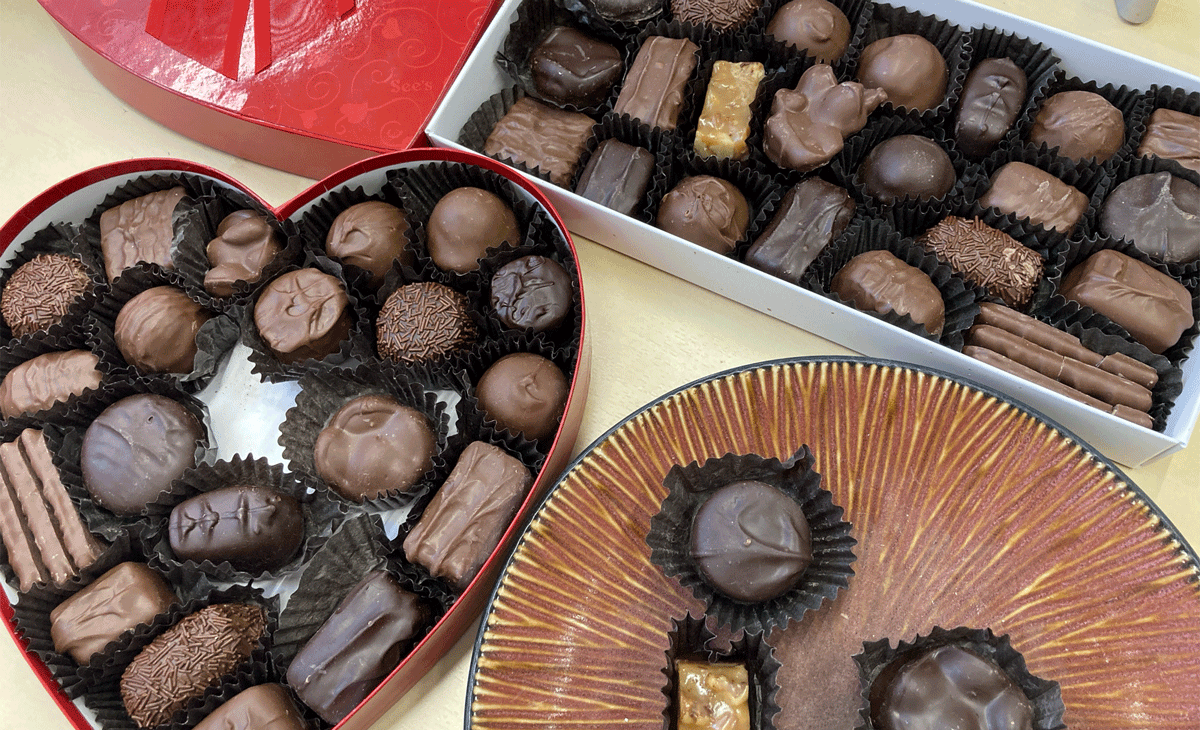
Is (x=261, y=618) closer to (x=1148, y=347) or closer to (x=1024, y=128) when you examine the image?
(x=1148, y=347)

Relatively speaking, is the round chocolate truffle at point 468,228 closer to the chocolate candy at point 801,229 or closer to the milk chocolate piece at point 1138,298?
the chocolate candy at point 801,229

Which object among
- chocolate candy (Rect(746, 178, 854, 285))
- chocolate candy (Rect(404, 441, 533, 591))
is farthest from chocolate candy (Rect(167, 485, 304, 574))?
chocolate candy (Rect(746, 178, 854, 285))

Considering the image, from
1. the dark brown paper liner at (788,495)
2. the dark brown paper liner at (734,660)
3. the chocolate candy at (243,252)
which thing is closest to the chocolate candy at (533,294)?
the dark brown paper liner at (788,495)

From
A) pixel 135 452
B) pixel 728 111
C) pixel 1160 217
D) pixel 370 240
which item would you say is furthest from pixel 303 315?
pixel 1160 217

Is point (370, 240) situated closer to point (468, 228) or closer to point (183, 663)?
point (468, 228)

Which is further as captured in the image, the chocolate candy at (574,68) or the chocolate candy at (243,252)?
the chocolate candy at (574,68)

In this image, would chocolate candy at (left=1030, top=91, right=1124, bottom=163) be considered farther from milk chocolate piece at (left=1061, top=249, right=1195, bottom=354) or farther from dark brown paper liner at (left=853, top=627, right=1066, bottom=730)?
dark brown paper liner at (left=853, top=627, right=1066, bottom=730)

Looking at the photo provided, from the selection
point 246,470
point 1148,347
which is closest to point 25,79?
point 246,470
